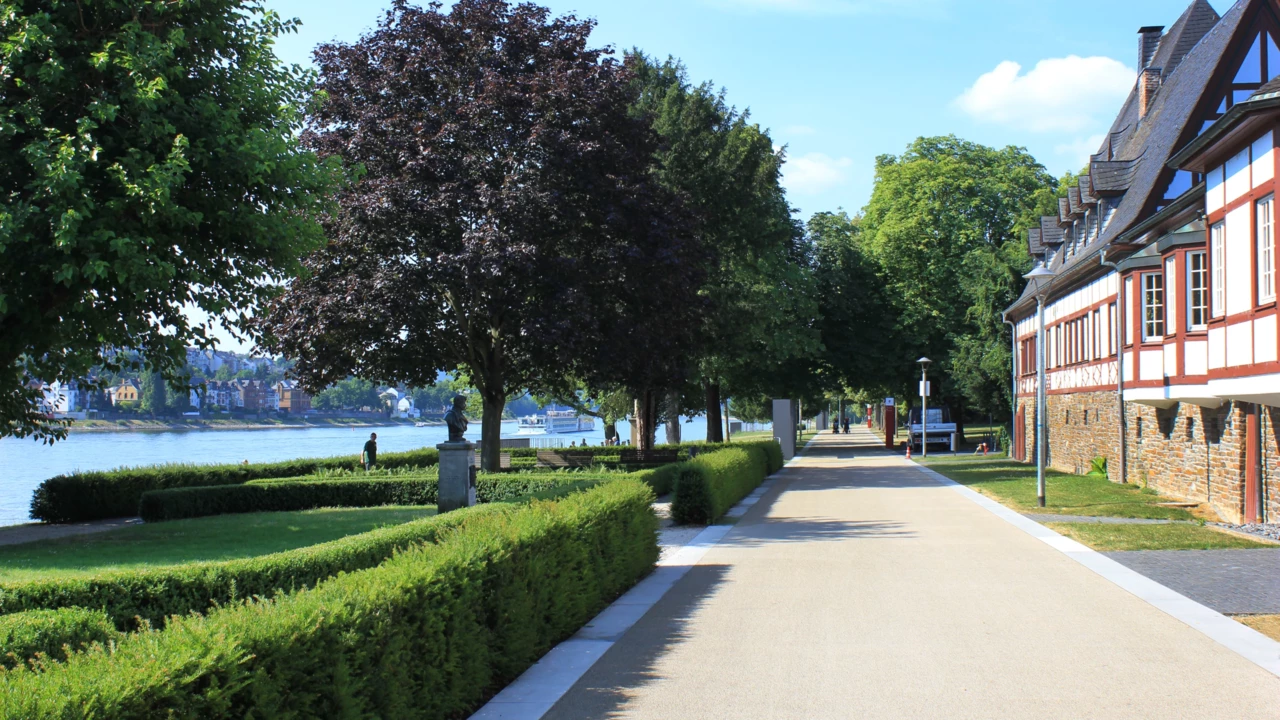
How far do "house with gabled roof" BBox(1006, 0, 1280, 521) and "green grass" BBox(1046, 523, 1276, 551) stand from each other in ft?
6.37

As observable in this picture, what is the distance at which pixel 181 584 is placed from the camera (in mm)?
9008

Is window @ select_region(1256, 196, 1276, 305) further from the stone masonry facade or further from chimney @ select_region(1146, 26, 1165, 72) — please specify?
chimney @ select_region(1146, 26, 1165, 72)

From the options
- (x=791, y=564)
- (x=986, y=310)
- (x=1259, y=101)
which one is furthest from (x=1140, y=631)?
(x=986, y=310)

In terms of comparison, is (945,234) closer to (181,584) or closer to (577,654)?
(577,654)

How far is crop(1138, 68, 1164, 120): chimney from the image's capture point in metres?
30.4

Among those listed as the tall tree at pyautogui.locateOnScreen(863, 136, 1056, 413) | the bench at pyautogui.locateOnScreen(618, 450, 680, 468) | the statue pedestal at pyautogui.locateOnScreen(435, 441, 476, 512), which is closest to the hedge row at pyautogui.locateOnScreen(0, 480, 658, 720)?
the statue pedestal at pyautogui.locateOnScreen(435, 441, 476, 512)

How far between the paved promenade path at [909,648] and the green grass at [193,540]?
683 cm

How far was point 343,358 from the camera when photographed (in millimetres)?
24375

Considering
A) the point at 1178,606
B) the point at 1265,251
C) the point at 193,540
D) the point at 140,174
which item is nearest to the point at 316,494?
the point at 193,540

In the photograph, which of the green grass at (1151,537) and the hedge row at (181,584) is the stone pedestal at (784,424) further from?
the hedge row at (181,584)

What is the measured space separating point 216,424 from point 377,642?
317 feet

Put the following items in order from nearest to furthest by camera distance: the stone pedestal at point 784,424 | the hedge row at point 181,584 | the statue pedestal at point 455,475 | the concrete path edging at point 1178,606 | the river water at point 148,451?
the concrete path edging at point 1178,606
the hedge row at point 181,584
the statue pedestal at point 455,475
the stone pedestal at point 784,424
the river water at point 148,451

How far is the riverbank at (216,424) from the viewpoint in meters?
82.1

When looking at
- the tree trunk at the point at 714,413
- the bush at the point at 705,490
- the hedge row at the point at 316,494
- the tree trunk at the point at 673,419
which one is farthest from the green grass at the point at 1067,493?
the tree trunk at the point at 673,419
